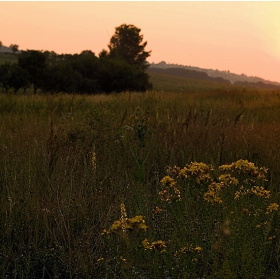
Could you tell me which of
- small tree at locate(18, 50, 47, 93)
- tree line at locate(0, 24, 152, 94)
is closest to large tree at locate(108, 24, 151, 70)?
tree line at locate(0, 24, 152, 94)

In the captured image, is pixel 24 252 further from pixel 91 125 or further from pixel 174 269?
pixel 91 125

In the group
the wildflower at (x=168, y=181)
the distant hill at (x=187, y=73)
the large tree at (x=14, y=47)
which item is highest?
the large tree at (x=14, y=47)

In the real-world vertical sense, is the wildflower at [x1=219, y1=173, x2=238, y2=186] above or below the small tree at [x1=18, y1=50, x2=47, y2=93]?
below

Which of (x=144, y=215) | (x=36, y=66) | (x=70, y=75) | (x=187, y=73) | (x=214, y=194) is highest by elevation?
(x=187, y=73)

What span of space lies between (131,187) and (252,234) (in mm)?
1536

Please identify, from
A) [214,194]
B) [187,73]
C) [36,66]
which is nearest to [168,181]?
[214,194]

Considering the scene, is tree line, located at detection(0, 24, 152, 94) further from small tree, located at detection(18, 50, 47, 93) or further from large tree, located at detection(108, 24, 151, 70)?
large tree, located at detection(108, 24, 151, 70)

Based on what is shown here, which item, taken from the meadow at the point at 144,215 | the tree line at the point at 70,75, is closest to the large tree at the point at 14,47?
the tree line at the point at 70,75

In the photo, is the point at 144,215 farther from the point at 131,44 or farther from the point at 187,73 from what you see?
the point at 187,73

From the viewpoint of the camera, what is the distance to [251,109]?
9648mm

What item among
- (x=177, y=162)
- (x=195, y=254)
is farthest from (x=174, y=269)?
(x=177, y=162)

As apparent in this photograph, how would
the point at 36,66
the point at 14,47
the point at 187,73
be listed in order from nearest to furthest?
the point at 36,66 < the point at 14,47 < the point at 187,73

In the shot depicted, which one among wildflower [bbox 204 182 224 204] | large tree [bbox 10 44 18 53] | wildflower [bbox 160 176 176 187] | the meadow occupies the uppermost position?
large tree [bbox 10 44 18 53]

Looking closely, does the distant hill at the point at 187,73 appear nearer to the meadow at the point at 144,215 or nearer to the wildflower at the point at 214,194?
the meadow at the point at 144,215
